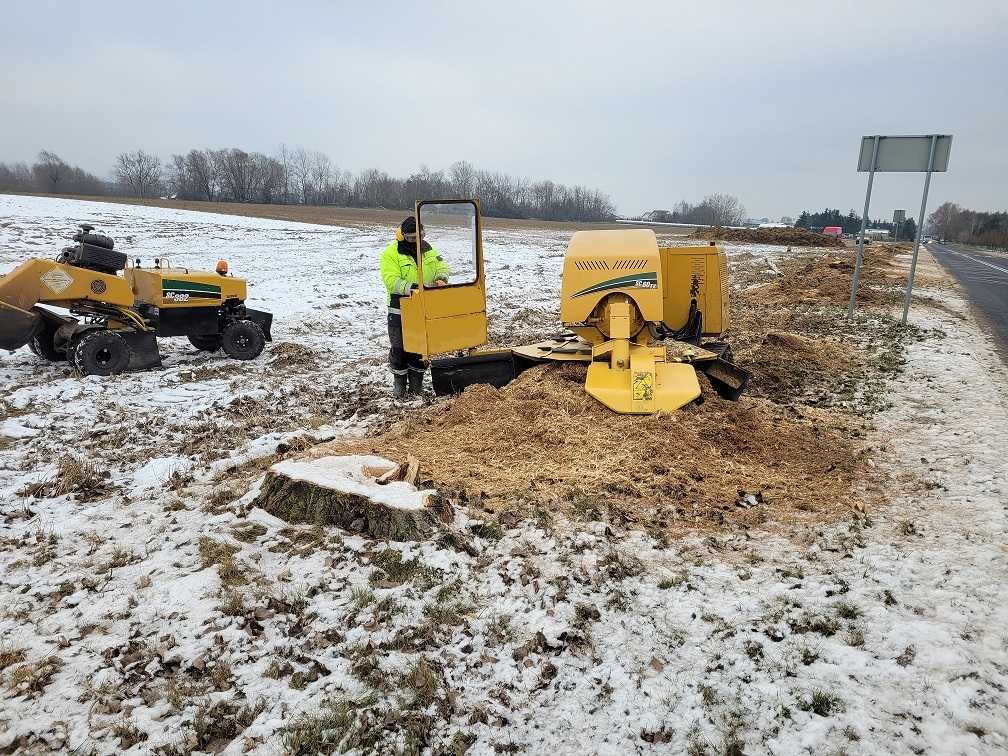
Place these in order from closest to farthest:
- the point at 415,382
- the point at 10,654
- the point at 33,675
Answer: the point at 33,675 → the point at 10,654 → the point at 415,382

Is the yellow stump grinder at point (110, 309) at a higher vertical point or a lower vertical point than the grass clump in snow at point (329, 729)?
higher

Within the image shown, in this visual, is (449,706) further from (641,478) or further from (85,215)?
(85,215)

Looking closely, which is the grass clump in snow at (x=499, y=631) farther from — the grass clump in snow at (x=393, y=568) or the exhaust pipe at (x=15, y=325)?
the exhaust pipe at (x=15, y=325)

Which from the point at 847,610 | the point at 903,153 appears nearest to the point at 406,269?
the point at 847,610

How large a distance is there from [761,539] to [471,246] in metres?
4.60

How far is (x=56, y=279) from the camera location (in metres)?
7.72

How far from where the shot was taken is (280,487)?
4.38 metres

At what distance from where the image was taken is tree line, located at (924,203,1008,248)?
71.3 meters

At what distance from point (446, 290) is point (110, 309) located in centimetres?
465

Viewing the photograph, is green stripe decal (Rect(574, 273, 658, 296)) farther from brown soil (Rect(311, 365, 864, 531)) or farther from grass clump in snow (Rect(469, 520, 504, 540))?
grass clump in snow (Rect(469, 520, 504, 540))

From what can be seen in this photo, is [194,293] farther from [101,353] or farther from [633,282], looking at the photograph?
[633,282]

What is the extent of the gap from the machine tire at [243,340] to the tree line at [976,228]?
80236 millimetres

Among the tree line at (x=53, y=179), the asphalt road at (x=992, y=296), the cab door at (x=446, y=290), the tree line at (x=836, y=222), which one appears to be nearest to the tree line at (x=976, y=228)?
the tree line at (x=836, y=222)

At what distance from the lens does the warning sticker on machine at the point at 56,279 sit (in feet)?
25.2
